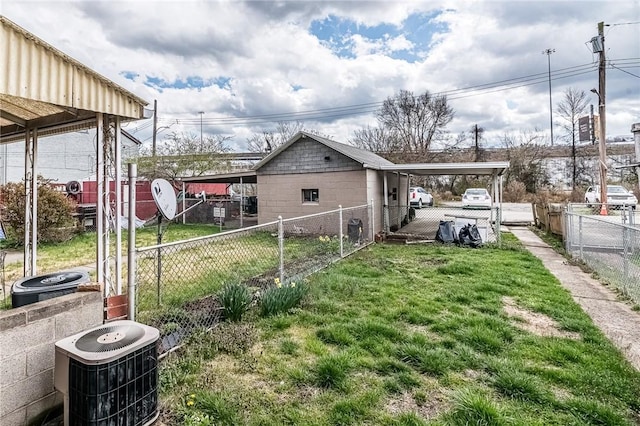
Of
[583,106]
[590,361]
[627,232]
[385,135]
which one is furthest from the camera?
[385,135]

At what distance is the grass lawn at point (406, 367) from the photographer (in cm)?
250

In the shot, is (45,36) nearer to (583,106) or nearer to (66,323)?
(66,323)

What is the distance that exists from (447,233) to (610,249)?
4190 millimetres

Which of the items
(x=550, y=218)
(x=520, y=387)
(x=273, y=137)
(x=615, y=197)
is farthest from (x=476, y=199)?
(x=273, y=137)

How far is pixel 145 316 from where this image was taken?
4098mm

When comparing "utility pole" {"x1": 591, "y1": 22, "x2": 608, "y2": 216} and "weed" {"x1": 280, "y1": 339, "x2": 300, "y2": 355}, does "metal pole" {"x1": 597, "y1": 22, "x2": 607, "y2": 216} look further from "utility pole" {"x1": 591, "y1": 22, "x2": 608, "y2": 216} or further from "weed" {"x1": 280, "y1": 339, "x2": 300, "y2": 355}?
"weed" {"x1": 280, "y1": 339, "x2": 300, "y2": 355}

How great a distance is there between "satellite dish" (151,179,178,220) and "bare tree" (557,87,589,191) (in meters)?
37.5

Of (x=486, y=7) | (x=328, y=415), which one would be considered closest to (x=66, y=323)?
(x=328, y=415)

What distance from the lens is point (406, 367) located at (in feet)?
10.4

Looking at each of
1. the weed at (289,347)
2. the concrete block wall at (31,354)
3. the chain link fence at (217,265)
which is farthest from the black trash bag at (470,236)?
the concrete block wall at (31,354)

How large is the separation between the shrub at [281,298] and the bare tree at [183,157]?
17.6 meters

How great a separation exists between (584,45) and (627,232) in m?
18.4

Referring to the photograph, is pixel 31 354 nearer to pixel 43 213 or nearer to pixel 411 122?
pixel 43 213

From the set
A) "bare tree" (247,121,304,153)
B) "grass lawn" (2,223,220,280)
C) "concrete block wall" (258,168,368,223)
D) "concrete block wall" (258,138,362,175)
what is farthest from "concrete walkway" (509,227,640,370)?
"bare tree" (247,121,304,153)
